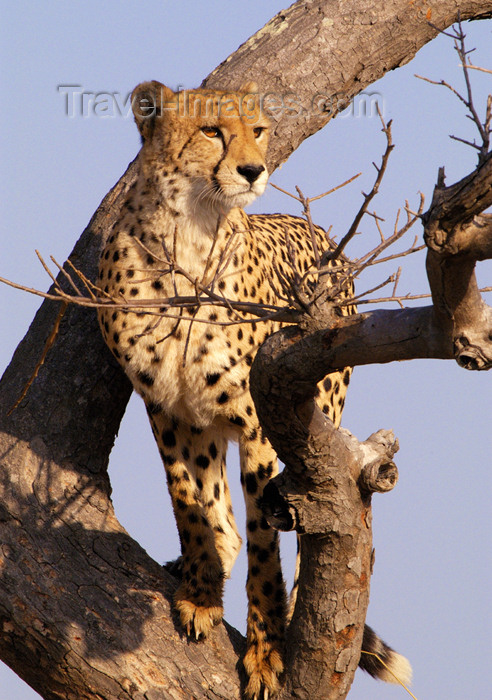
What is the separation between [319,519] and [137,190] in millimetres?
1373

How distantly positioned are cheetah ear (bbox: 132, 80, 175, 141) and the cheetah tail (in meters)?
2.10

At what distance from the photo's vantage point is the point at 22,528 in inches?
132

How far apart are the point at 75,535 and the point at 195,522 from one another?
470 millimetres

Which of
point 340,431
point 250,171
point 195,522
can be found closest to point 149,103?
point 250,171

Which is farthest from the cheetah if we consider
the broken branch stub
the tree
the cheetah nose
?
the broken branch stub

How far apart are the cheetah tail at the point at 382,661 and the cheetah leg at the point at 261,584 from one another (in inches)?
19.4

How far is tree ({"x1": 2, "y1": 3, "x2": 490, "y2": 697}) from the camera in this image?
310 cm

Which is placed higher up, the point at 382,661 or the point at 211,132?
the point at 211,132

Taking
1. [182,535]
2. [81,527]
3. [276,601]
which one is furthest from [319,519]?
[81,527]

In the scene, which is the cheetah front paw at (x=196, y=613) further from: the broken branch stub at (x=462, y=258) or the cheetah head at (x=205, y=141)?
the broken branch stub at (x=462, y=258)

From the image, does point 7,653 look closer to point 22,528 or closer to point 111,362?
point 22,528

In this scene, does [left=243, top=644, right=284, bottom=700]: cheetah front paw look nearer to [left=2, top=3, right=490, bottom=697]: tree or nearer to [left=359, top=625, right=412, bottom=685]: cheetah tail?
[left=2, top=3, right=490, bottom=697]: tree

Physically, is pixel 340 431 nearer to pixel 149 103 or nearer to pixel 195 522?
pixel 195 522

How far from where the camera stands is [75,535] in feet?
11.1
